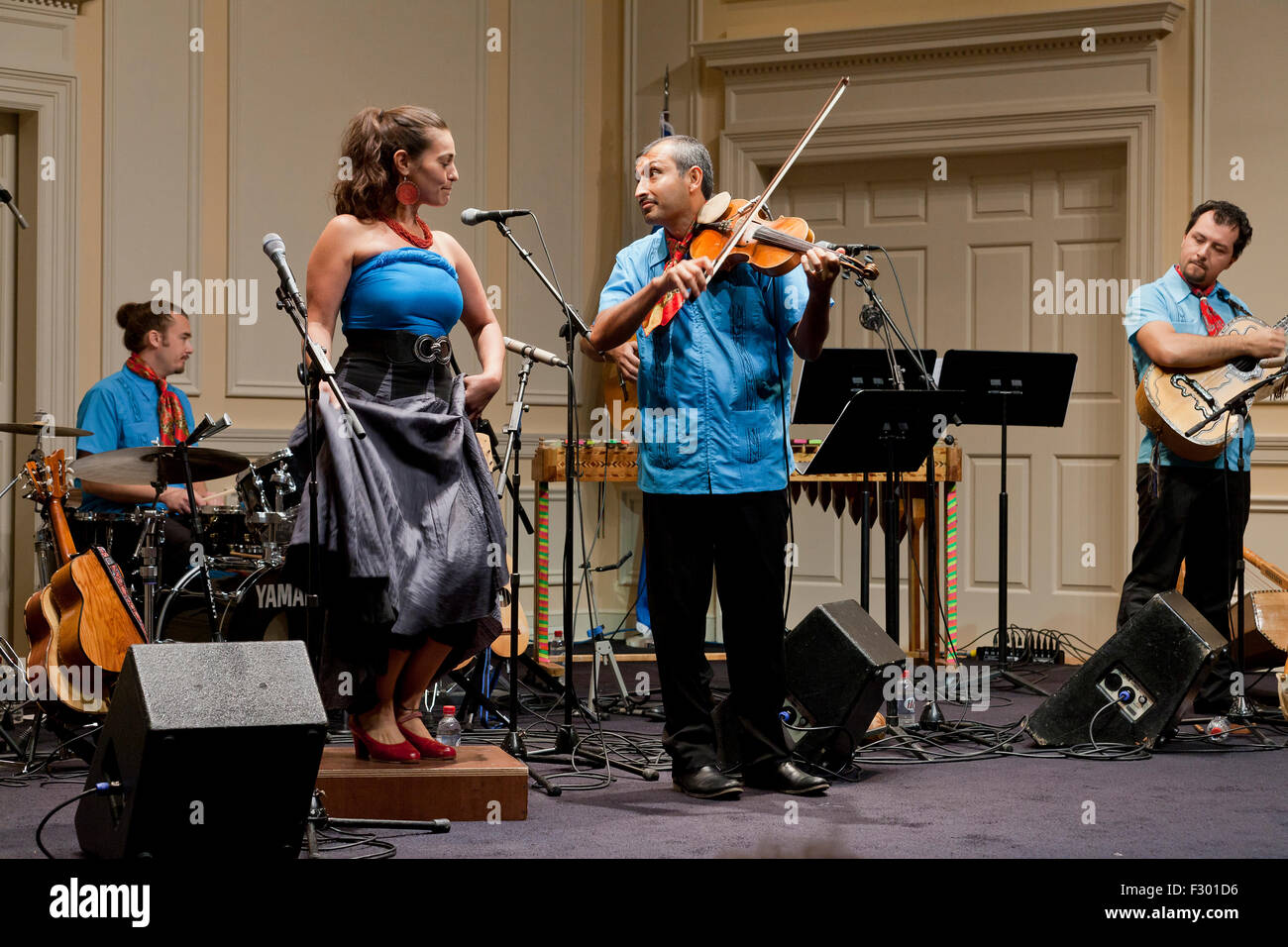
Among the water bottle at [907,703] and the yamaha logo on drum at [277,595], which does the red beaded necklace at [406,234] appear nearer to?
the yamaha logo on drum at [277,595]

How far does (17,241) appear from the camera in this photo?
6.82m

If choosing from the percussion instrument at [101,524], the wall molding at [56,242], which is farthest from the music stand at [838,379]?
the wall molding at [56,242]

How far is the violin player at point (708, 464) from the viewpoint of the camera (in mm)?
3854

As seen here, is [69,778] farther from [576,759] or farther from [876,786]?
[876,786]

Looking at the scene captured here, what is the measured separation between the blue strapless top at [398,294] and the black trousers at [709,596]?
796 millimetres

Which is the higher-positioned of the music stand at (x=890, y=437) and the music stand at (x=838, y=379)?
the music stand at (x=838, y=379)

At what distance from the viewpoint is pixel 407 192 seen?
12.1ft

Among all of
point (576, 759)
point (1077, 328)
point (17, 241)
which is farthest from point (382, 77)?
point (576, 759)

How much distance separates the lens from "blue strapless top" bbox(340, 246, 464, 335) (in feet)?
11.7

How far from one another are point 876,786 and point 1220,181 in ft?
14.6

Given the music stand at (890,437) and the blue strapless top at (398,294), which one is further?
the music stand at (890,437)

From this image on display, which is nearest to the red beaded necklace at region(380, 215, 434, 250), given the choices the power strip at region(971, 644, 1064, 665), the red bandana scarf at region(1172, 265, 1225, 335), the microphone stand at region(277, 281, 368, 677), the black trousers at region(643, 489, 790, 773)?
the microphone stand at region(277, 281, 368, 677)

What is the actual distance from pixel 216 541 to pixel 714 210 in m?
2.75

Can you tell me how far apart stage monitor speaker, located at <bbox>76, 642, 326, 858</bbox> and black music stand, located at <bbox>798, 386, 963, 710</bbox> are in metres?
2.34
